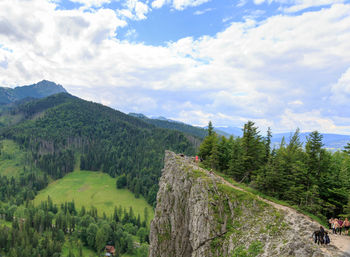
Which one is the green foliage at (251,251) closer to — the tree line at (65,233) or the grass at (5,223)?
the tree line at (65,233)

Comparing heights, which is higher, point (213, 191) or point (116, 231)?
point (213, 191)

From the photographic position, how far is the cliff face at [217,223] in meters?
20.5

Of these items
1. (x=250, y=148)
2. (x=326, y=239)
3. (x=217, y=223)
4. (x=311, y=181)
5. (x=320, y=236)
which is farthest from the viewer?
(x=250, y=148)

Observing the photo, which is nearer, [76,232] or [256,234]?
[256,234]

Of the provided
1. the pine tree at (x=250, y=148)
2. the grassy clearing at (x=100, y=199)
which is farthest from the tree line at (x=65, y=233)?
the pine tree at (x=250, y=148)

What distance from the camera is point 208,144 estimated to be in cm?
5850

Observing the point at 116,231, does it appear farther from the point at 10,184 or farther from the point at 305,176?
the point at 10,184

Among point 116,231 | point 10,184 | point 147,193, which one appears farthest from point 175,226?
point 10,184

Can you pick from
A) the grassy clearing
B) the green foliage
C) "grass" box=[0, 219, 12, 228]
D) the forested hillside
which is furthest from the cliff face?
"grass" box=[0, 219, 12, 228]

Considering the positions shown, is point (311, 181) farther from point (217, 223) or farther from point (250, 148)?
point (217, 223)

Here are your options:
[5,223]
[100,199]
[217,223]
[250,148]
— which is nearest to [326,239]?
[217,223]

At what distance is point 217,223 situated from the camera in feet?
89.8

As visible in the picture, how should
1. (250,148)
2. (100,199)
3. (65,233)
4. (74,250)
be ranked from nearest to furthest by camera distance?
(250,148) < (74,250) < (65,233) < (100,199)

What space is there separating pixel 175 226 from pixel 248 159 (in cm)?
2310
